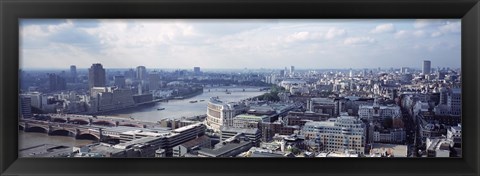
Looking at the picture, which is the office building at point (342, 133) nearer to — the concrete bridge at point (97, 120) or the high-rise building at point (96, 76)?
the concrete bridge at point (97, 120)

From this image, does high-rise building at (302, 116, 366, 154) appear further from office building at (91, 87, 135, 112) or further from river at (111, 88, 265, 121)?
office building at (91, 87, 135, 112)

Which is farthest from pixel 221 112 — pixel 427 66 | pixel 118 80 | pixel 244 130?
pixel 427 66

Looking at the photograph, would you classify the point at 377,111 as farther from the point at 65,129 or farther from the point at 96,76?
the point at 65,129

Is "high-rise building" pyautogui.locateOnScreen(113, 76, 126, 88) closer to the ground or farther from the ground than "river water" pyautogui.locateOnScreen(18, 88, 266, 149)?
farther from the ground

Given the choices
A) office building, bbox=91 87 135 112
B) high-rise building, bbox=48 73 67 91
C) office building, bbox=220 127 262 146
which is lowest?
office building, bbox=220 127 262 146

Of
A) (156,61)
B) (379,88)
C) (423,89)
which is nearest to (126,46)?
(156,61)

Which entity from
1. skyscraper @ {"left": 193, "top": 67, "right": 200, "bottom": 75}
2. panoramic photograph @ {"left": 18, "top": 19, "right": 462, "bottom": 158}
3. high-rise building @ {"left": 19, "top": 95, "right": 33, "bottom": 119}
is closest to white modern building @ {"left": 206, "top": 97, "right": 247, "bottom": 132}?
panoramic photograph @ {"left": 18, "top": 19, "right": 462, "bottom": 158}
